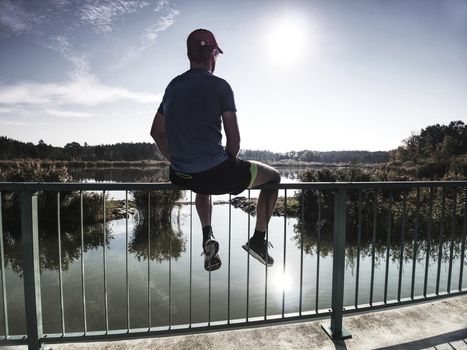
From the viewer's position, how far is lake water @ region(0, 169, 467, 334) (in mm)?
5406

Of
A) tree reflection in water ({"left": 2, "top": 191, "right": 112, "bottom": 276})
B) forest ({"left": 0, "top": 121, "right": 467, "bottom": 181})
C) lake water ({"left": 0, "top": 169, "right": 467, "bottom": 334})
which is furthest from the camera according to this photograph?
forest ({"left": 0, "top": 121, "right": 467, "bottom": 181})

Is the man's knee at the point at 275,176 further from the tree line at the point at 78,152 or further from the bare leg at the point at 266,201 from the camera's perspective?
the tree line at the point at 78,152

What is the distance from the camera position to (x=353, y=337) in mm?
2701

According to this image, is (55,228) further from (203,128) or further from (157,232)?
(203,128)

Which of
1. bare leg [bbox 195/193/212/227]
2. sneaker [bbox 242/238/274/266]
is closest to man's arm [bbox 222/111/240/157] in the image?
bare leg [bbox 195/193/212/227]

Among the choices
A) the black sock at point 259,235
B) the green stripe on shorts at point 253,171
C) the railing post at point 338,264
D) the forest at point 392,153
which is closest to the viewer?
the green stripe on shorts at point 253,171

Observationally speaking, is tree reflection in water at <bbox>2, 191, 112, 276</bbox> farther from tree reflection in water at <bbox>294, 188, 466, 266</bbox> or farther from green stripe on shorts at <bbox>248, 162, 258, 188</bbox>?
green stripe on shorts at <bbox>248, 162, 258, 188</bbox>

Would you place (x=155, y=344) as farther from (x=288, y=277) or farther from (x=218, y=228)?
(x=218, y=228)

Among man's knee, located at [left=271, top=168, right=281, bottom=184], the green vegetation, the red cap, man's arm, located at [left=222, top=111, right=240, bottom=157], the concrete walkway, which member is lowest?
the green vegetation

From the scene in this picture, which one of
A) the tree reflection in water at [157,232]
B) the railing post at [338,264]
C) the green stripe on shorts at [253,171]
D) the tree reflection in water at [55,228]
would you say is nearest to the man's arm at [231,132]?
the green stripe on shorts at [253,171]

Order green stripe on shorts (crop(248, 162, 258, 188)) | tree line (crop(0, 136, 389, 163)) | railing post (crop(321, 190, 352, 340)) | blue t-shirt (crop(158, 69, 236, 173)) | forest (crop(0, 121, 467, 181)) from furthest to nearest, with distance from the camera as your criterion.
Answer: tree line (crop(0, 136, 389, 163)) → forest (crop(0, 121, 467, 181)) → railing post (crop(321, 190, 352, 340)) → green stripe on shorts (crop(248, 162, 258, 188)) → blue t-shirt (crop(158, 69, 236, 173))

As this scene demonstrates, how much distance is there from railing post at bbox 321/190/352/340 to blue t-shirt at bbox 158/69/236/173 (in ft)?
3.97

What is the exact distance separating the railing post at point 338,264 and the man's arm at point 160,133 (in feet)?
4.89

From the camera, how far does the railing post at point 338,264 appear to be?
8.74ft
